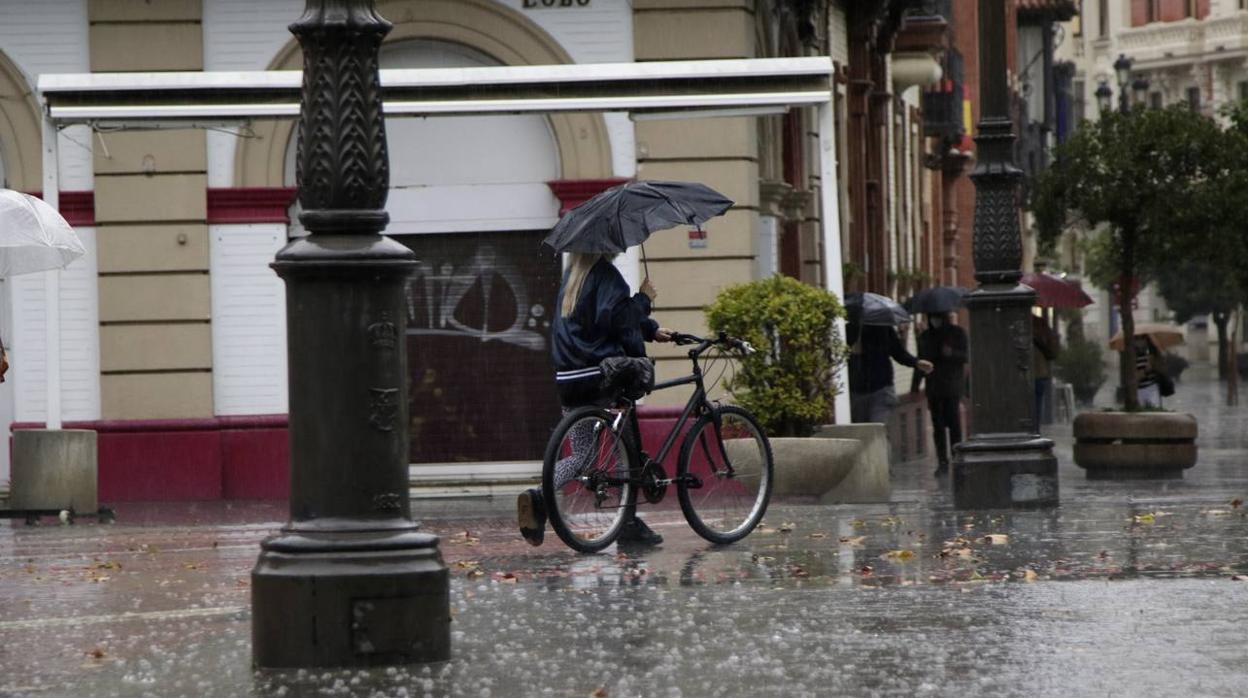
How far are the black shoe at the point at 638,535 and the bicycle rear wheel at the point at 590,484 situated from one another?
0.23m

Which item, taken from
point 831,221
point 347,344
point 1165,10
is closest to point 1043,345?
point 831,221

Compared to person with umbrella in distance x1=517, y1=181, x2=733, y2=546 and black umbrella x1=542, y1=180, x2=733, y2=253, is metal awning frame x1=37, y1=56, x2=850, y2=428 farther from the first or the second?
person with umbrella in distance x1=517, y1=181, x2=733, y2=546

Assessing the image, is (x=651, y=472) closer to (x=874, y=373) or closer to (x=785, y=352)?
(x=785, y=352)

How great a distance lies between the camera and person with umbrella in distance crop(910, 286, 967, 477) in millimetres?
23109

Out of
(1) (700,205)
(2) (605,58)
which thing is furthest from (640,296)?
(2) (605,58)

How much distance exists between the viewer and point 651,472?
1209cm

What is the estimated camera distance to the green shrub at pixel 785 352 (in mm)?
16281

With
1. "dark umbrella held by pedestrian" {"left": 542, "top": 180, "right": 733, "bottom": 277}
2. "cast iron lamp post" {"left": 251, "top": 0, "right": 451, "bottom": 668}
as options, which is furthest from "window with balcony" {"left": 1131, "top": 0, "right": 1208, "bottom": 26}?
"cast iron lamp post" {"left": 251, "top": 0, "right": 451, "bottom": 668}

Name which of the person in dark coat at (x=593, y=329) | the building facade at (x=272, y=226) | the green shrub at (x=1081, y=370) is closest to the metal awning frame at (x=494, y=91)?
the building facade at (x=272, y=226)

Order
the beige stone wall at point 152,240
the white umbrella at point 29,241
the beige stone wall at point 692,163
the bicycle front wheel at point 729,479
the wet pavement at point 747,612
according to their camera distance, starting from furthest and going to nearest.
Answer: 1. the beige stone wall at point 152,240
2. the beige stone wall at point 692,163
3. the white umbrella at point 29,241
4. the bicycle front wheel at point 729,479
5. the wet pavement at point 747,612

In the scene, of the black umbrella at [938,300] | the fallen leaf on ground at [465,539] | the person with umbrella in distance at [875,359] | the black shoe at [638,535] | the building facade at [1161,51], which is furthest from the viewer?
the building facade at [1161,51]

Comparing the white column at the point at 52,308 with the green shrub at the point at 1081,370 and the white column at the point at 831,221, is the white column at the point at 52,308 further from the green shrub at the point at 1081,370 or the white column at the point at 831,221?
the green shrub at the point at 1081,370

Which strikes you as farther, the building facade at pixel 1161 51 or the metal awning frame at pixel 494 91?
the building facade at pixel 1161 51

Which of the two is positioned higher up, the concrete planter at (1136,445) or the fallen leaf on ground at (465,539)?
the concrete planter at (1136,445)
